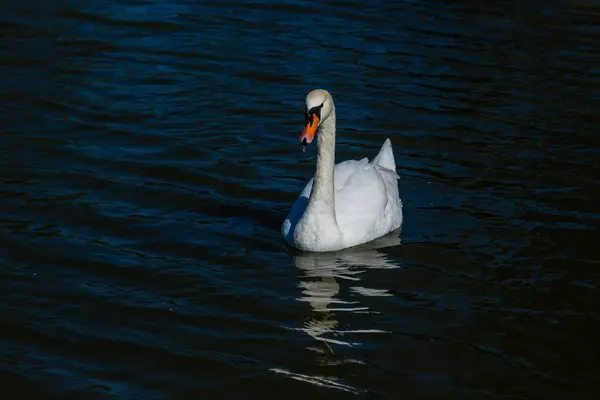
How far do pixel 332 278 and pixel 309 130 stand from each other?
1.30 meters

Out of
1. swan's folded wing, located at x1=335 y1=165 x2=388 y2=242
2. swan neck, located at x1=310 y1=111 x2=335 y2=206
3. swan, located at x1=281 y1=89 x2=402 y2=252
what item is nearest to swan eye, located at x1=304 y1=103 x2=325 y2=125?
swan, located at x1=281 y1=89 x2=402 y2=252

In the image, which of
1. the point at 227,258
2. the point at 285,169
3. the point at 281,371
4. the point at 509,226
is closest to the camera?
the point at 281,371

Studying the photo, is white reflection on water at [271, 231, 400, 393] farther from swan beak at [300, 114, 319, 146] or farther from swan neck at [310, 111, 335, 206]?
swan beak at [300, 114, 319, 146]

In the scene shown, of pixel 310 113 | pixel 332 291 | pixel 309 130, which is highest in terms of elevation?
pixel 310 113

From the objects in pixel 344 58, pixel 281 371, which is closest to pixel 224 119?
pixel 344 58

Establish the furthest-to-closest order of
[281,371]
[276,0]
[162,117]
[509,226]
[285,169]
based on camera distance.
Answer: [276,0]
[162,117]
[285,169]
[509,226]
[281,371]

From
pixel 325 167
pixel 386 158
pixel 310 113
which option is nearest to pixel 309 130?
pixel 310 113

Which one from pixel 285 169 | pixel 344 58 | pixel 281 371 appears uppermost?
pixel 344 58

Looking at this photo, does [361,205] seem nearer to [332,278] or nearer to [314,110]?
[332,278]

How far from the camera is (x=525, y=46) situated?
16.2 m

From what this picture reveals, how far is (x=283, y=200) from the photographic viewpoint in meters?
11.5

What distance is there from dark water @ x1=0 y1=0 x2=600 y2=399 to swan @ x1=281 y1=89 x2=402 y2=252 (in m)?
0.19

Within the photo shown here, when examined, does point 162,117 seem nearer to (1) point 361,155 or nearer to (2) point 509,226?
(1) point 361,155

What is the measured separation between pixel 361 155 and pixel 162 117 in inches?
96.6
